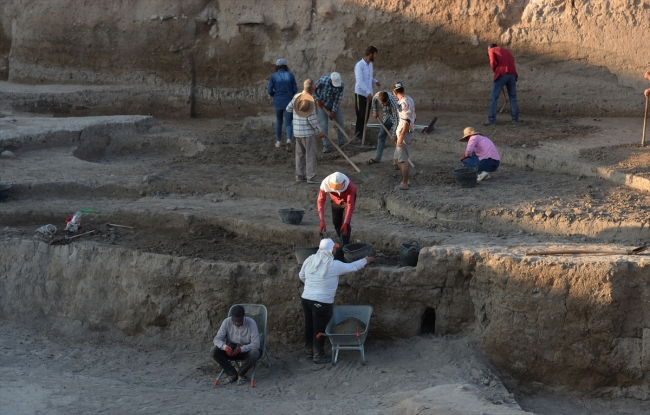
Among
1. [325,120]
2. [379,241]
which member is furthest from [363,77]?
[379,241]

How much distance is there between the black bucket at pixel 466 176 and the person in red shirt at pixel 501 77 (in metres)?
3.30

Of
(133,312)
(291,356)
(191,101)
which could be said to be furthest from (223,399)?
(191,101)

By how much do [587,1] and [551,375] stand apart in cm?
803

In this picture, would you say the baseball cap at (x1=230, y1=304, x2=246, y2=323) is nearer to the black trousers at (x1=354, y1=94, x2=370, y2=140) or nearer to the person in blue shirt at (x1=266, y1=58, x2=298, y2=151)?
the person in blue shirt at (x1=266, y1=58, x2=298, y2=151)

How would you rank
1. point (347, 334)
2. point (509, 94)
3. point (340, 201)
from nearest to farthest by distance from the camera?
point (347, 334) → point (340, 201) → point (509, 94)

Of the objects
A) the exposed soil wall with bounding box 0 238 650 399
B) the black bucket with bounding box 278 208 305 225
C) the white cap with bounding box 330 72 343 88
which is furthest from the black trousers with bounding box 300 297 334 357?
the white cap with bounding box 330 72 343 88

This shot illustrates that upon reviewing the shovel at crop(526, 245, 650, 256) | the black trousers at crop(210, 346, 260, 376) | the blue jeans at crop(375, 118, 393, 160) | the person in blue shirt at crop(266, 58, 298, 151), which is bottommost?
the black trousers at crop(210, 346, 260, 376)

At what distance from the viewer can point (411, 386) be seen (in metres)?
8.91

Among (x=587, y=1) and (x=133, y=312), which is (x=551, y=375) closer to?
(x=133, y=312)

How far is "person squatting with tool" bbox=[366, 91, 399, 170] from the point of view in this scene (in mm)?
12281

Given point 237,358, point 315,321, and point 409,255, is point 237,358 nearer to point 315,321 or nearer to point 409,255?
point 315,321

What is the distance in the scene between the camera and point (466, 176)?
11.7 metres

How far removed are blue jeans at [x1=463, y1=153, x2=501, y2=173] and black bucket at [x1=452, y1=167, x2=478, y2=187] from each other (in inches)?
13.8

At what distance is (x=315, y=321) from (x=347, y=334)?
0.45 meters
